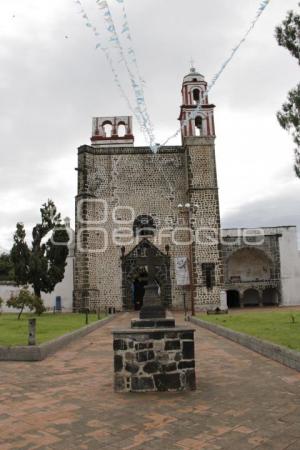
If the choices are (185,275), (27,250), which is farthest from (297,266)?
(27,250)

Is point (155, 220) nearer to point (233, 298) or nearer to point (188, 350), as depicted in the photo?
point (233, 298)

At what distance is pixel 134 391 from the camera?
18.2 ft

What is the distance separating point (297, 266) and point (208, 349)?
21894 mm

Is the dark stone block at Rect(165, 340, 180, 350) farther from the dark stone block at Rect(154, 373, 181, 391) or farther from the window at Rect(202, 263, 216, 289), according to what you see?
the window at Rect(202, 263, 216, 289)

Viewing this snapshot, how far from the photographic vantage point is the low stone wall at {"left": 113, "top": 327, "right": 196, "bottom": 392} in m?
5.59

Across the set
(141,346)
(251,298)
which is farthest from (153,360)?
(251,298)

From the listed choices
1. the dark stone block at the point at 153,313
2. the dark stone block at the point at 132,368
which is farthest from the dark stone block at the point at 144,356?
the dark stone block at the point at 153,313

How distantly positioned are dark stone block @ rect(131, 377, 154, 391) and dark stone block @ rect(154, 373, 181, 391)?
8 cm

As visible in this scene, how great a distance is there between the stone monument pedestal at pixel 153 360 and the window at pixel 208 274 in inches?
734

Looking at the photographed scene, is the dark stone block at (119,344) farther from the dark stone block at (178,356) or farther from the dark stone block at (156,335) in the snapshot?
the dark stone block at (178,356)

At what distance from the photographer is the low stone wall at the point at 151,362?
5586 millimetres

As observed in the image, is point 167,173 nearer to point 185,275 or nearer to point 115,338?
point 185,275


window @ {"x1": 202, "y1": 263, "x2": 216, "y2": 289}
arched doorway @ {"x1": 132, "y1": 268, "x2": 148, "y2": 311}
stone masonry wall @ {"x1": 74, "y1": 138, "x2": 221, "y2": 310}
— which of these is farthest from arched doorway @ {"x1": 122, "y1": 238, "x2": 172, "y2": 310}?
window @ {"x1": 202, "y1": 263, "x2": 216, "y2": 289}

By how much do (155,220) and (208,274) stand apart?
181 inches
